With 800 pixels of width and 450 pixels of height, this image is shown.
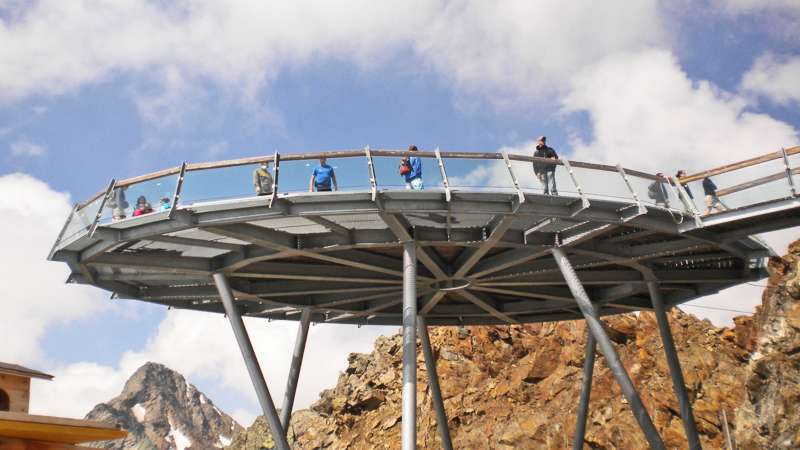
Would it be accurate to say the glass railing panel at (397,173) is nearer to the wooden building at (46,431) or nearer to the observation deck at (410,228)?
the observation deck at (410,228)

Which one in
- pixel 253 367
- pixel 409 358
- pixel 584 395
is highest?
pixel 584 395

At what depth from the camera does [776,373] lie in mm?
29578

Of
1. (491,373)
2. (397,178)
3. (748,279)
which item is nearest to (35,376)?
(397,178)

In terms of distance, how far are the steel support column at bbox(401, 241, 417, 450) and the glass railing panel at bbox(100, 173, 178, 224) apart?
730 centimetres

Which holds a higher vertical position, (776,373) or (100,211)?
(100,211)

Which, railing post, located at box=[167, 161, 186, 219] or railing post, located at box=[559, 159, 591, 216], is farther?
railing post, located at box=[559, 159, 591, 216]

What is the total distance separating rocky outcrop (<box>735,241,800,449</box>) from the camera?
93.5 ft

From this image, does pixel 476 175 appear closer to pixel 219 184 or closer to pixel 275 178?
pixel 275 178

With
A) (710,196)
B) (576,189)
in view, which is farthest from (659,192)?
(576,189)

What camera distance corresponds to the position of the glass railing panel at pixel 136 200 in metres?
20.1

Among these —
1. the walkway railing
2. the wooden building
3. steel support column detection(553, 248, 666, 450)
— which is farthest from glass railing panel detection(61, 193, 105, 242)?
steel support column detection(553, 248, 666, 450)

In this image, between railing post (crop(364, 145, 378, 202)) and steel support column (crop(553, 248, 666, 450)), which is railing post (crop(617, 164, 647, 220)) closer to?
steel support column (crop(553, 248, 666, 450))

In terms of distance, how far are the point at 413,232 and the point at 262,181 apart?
204 inches

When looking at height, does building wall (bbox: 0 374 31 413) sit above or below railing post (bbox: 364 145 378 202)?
below
